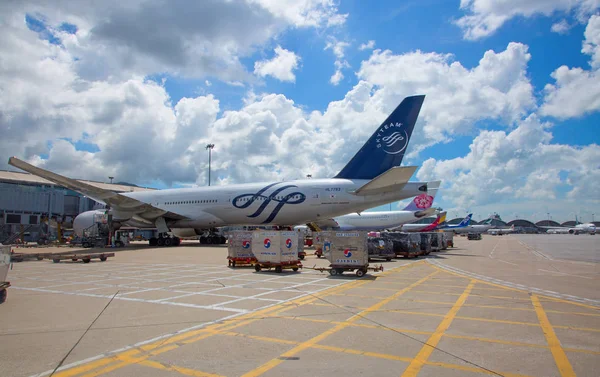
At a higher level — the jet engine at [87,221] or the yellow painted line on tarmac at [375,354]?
the jet engine at [87,221]

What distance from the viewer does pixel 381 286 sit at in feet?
39.7

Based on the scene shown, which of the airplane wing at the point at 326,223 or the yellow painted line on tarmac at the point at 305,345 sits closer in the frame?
the yellow painted line on tarmac at the point at 305,345

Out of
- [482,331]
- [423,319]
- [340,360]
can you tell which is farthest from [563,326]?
[340,360]

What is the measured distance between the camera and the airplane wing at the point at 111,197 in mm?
28327

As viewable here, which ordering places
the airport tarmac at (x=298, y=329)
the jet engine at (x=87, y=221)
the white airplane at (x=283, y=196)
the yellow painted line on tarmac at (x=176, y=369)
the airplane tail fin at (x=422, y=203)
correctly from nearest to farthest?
the yellow painted line on tarmac at (x=176, y=369) < the airport tarmac at (x=298, y=329) < the white airplane at (x=283, y=196) < the jet engine at (x=87, y=221) < the airplane tail fin at (x=422, y=203)

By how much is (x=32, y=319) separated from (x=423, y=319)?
7.63m

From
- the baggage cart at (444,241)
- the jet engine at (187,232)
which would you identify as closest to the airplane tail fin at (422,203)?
the baggage cart at (444,241)

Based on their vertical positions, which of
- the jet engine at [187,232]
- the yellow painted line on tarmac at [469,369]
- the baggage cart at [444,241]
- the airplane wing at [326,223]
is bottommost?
the yellow painted line on tarmac at [469,369]

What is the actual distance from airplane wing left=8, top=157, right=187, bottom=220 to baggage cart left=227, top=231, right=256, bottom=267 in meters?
16.8

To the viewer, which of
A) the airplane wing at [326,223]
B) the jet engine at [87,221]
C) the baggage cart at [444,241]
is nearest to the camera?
the baggage cart at [444,241]

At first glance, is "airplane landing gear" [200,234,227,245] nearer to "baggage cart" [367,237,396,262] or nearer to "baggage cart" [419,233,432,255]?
"baggage cart" [419,233,432,255]

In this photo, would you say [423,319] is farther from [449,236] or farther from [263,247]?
[449,236]

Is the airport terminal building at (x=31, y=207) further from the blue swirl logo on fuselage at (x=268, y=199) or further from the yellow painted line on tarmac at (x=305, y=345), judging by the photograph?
the yellow painted line on tarmac at (x=305, y=345)

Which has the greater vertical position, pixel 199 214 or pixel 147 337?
pixel 199 214
